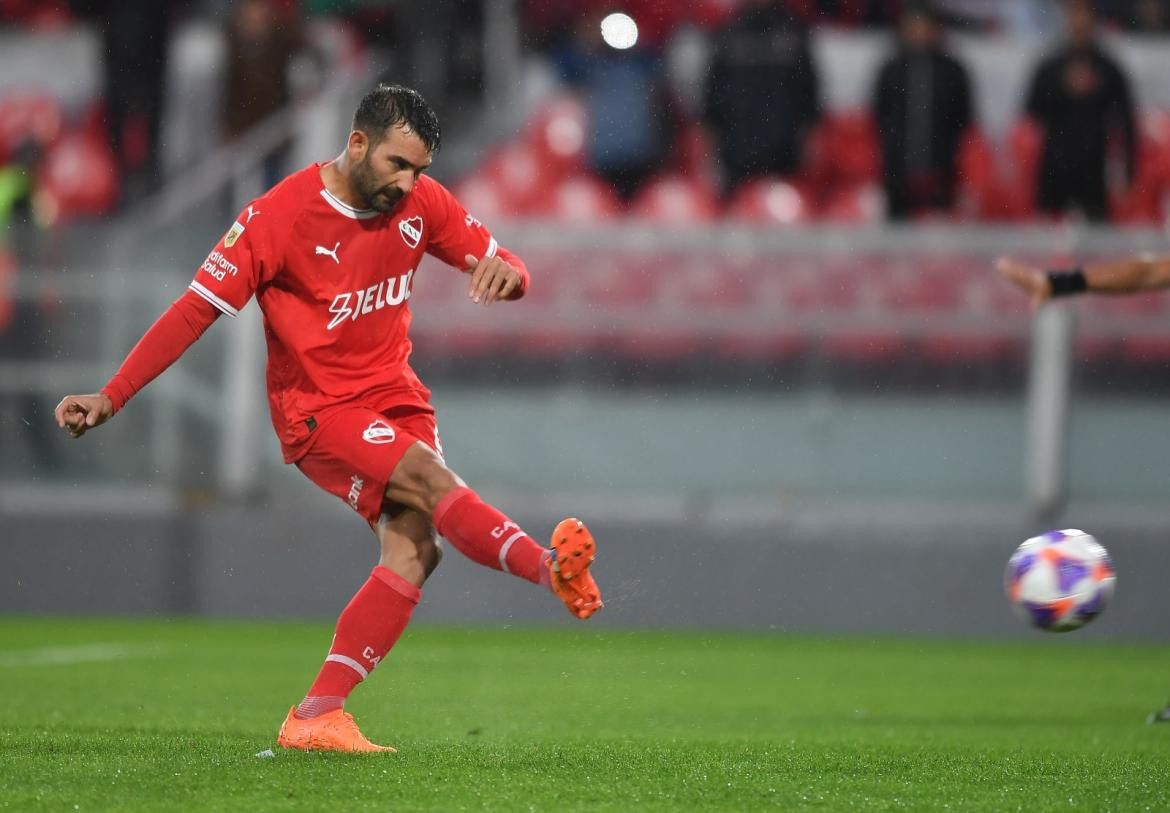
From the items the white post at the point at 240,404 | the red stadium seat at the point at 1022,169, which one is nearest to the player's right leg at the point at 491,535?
the white post at the point at 240,404

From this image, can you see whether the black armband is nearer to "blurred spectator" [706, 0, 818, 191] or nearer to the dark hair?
the dark hair

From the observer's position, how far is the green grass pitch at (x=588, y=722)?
4.25 meters

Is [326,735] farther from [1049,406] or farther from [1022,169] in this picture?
[1022,169]

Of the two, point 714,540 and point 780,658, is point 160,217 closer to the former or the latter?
point 714,540

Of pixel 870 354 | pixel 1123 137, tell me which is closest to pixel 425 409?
pixel 870 354

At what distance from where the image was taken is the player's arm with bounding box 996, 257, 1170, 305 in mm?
6379

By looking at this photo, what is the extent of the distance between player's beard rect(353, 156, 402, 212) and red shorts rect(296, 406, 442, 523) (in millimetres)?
595

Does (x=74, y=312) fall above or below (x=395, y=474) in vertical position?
above

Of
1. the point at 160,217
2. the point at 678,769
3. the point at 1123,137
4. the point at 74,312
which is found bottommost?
the point at 678,769

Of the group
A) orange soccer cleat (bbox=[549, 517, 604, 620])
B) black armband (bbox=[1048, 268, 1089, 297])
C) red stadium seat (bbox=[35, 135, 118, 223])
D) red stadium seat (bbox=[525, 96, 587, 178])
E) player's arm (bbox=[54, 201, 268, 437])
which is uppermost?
red stadium seat (bbox=[525, 96, 587, 178])

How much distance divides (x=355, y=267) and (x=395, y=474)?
0.62 m

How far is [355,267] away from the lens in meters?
5.11

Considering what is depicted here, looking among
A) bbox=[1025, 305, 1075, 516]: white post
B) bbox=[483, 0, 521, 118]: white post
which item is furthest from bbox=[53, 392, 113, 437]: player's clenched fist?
bbox=[483, 0, 521, 118]: white post

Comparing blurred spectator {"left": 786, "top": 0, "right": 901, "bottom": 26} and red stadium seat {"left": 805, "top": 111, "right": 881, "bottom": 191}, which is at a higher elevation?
blurred spectator {"left": 786, "top": 0, "right": 901, "bottom": 26}
